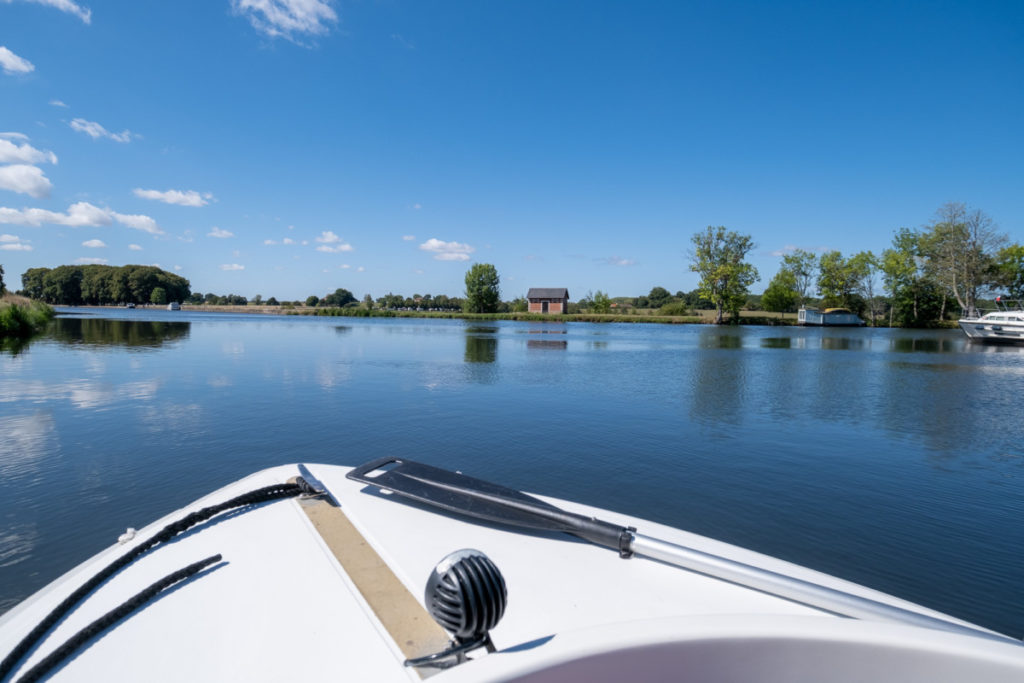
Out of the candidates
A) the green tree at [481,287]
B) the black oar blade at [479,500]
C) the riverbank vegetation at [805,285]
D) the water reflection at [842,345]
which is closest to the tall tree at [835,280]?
the riverbank vegetation at [805,285]

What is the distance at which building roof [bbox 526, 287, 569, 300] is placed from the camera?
89631 mm

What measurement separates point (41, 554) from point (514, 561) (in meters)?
4.19

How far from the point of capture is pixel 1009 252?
1889 inches

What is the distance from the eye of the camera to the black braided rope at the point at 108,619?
136 cm

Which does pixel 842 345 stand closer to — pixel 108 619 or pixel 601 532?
pixel 601 532

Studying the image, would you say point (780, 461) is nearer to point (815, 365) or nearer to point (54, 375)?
point (815, 365)

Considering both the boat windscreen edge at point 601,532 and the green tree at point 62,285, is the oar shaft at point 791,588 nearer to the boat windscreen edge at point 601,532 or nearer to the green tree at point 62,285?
the boat windscreen edge at point 601,532

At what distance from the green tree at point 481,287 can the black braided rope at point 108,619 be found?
290ft

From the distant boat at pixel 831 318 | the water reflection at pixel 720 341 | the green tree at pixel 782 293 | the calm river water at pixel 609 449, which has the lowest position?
the calm river water at pixel 609 449

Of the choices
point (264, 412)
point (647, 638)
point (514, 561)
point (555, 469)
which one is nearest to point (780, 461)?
point (555, 469)

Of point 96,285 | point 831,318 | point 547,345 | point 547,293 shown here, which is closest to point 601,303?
point 547,293

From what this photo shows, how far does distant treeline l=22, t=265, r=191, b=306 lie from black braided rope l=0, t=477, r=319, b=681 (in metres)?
136

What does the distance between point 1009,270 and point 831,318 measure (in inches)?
661

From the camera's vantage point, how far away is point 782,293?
248 feet
